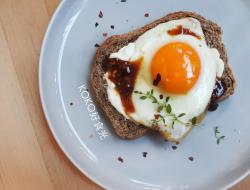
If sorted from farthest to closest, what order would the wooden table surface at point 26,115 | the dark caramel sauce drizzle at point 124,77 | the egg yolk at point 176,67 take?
the wooden table surface at point 26,115
the dark caramel sauce drizzle at point 124,77
the egg yolk at point 176,67

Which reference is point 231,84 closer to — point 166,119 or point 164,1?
point 166,119

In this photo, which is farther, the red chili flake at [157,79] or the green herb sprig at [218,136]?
the green herb sprig at [218,136]

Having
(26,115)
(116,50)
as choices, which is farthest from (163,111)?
(26,115)

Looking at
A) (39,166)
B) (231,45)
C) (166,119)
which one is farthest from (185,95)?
(39,166)

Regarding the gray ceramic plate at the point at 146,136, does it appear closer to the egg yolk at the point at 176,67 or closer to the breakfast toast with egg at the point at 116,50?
the breakfast toast with egg at the point at 116,50

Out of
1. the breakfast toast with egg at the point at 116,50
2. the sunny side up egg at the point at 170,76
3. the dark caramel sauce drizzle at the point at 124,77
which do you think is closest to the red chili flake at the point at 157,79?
the sunny side up egg at the point at 170,76

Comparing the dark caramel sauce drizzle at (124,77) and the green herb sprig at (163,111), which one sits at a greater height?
the dark caramel sauce drizzle at (124,77)

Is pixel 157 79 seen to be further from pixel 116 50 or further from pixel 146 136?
pixel 146 136
